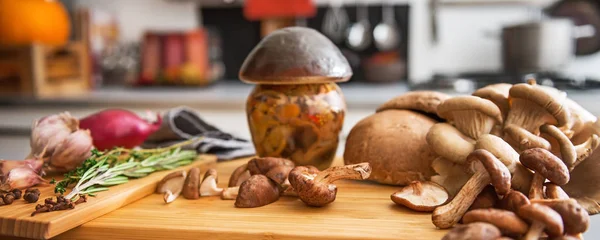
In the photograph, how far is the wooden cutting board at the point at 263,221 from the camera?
0.65 metres

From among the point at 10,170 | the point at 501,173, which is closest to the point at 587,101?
the point at 501,173

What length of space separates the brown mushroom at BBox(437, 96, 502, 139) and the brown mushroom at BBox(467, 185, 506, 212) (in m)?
0.11

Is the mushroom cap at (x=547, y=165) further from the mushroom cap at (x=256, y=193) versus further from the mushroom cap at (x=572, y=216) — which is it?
the mushroom cap at (x=256, y=193)

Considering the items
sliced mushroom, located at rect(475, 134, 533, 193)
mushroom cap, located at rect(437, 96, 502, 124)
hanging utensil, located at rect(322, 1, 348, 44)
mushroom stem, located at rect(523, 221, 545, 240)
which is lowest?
mushroom stem, located at rect(523, 221, 545, 240)

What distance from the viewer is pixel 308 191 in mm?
744

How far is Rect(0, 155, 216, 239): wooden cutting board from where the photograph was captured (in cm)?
65

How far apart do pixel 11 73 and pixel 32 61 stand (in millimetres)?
201

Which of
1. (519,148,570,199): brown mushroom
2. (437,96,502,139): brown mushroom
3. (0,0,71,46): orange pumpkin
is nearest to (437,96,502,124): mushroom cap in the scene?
(437,96,502,139): brown mushroom

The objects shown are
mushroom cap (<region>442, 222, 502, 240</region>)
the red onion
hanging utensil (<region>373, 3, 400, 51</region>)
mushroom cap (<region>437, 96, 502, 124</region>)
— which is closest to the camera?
mushroom cap (<region>442, 222, 502, 240</region>)

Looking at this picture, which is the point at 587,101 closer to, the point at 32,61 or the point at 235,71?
the point at 235,71

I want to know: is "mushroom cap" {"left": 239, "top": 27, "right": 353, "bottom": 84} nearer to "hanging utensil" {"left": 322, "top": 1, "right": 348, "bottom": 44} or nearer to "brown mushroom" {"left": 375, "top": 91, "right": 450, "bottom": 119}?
"brown mushroom" {"left": 375, "top": 91, "right": 450, "bottom": 119}

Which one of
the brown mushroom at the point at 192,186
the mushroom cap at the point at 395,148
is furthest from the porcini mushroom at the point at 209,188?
the mushroom cap at the point at 395,148

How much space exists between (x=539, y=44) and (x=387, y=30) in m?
0.81

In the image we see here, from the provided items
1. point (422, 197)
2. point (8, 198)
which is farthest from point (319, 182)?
point (8, 198)
